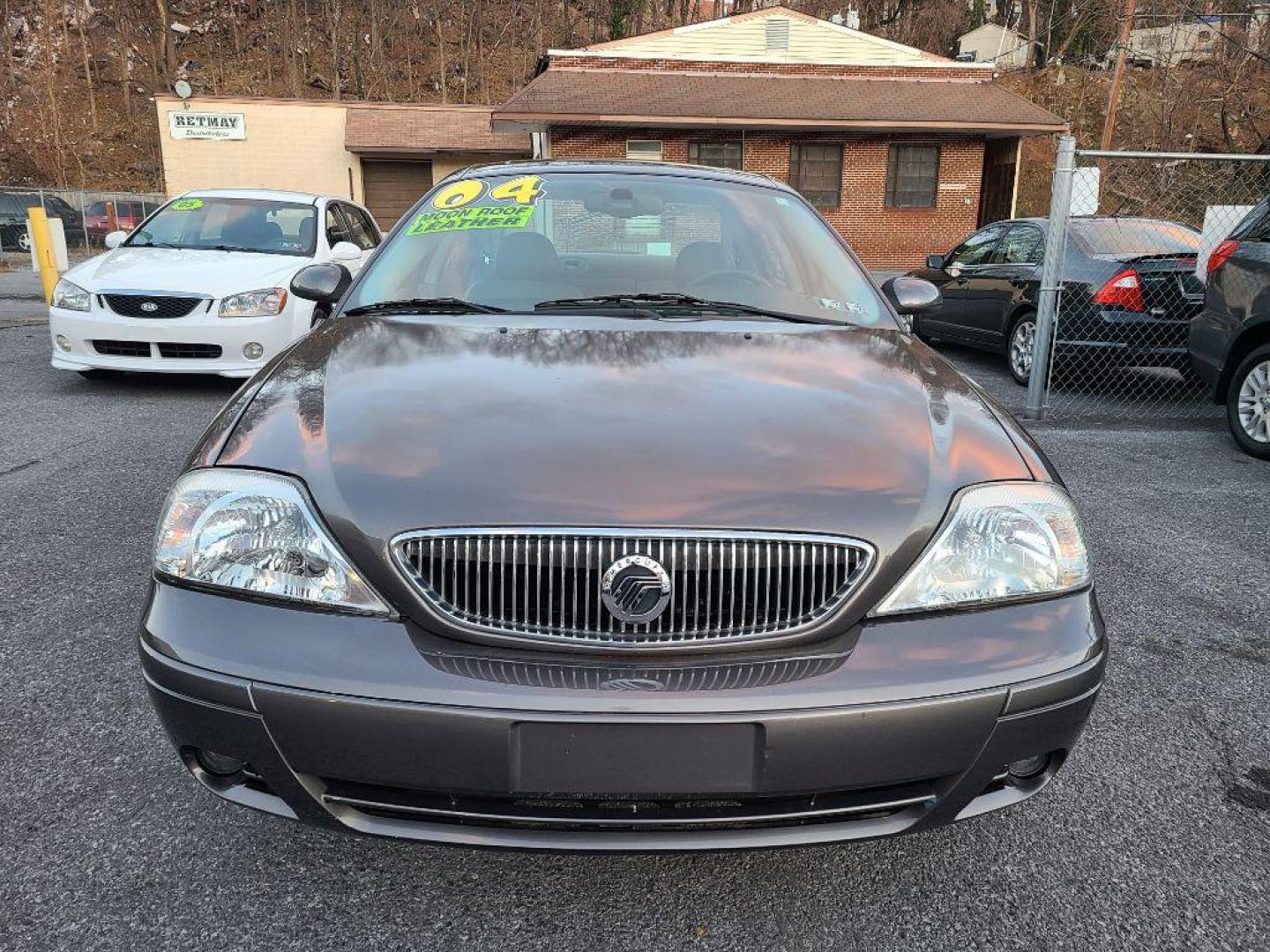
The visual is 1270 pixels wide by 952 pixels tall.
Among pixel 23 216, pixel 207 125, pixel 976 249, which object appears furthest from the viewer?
pixel 207 125

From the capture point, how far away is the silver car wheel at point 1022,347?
754 centimetres

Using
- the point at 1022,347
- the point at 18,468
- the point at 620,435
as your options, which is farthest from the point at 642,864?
the point at 1022,347

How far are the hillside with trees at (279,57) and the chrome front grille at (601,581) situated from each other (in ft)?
124

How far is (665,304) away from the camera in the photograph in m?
2.71

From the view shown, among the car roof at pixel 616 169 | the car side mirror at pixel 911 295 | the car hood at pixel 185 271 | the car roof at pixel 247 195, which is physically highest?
the car roof at pixel 616 169

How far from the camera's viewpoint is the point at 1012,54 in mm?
48656

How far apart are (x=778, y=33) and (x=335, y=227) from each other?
18.4 meters

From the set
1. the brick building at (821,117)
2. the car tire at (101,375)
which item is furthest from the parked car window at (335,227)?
the brick building at (821,117)

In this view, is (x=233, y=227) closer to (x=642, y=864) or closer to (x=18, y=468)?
(x=18, y=468)

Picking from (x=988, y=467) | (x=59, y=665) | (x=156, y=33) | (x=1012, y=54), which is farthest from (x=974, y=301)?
(x=1012, y=54)

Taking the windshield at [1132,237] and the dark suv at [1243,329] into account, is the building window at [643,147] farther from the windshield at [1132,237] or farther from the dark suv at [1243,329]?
the dark suv at [1243,329]

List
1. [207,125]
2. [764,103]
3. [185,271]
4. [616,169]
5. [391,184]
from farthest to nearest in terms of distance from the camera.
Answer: [391,184] < [207,125] < [764,103] < [185,271] < [616,169]

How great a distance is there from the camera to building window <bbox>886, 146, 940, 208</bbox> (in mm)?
22391

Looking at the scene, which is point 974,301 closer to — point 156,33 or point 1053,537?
point 1053,537
